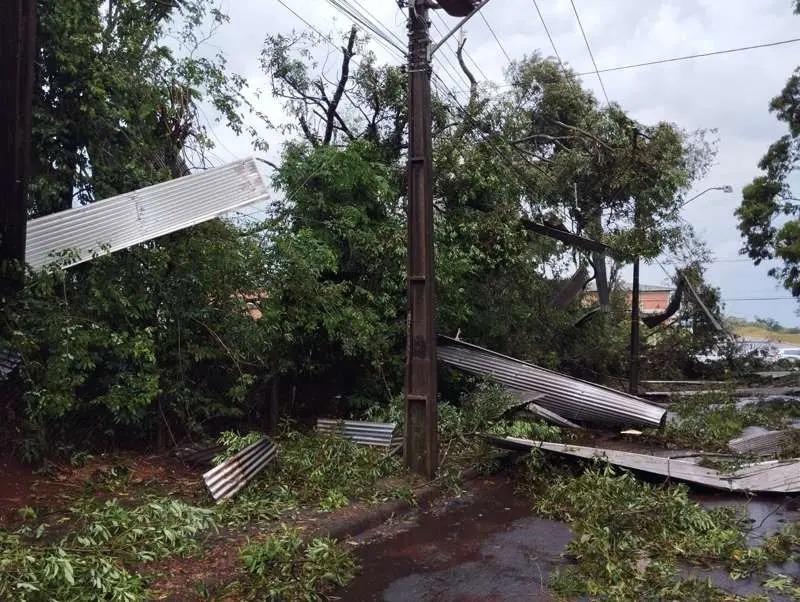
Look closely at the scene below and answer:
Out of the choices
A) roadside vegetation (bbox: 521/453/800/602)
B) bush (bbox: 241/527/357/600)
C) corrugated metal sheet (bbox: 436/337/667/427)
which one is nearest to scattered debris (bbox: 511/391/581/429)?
corrugated metal sheet (bbox: 436/337/667/427)

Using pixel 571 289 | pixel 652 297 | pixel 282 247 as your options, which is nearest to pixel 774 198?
pixel 571 289

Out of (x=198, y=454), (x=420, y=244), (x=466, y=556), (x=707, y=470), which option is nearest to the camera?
(x=466, y=556)

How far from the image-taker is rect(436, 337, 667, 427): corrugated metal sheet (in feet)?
39.3

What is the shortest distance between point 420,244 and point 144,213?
327cm

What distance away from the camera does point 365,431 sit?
32.1 feet

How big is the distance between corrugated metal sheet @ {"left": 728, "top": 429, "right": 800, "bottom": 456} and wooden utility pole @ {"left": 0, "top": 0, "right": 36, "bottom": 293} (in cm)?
981

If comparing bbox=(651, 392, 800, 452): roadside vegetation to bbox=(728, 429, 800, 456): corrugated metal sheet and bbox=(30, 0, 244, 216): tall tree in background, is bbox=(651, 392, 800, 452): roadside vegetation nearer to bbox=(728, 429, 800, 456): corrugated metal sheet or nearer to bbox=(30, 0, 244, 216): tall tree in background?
bbox=(728, 429, 800, 456): corrugated metal sheet

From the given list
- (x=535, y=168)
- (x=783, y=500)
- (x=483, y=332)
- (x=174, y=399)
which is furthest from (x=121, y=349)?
(x=535, y=168)

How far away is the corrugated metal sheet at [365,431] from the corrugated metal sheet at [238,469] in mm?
1825

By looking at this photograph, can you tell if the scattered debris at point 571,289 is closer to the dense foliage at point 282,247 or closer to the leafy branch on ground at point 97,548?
the dense foliage at point 282,247

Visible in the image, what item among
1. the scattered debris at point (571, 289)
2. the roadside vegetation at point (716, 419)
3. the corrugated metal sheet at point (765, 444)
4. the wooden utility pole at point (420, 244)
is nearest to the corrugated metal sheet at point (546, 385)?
the roadside vegetation at point (716, 419)

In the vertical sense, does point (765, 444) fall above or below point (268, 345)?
below

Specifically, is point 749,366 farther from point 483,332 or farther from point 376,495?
point 376,495

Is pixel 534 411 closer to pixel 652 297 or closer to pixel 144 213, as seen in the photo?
pixel 144 213
